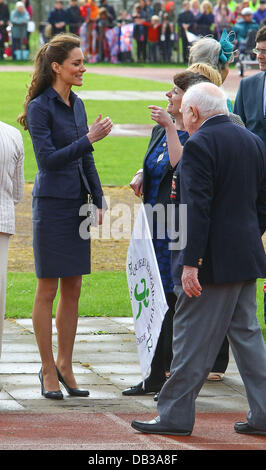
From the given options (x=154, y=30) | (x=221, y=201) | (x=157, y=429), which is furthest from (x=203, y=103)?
(x=154, y=30)

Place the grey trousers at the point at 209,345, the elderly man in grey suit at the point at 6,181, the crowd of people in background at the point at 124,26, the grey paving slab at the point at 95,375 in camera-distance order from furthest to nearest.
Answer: the crowd of people in background at the point at 124,26, the grey paving slab at the point at 95,375, the elderly man in grey suit at the point at 6,181, the grey trousers at the point at 209,345

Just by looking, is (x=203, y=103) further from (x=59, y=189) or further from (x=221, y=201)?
(x=59, y=189)

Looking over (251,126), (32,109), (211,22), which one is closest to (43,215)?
(32,109)

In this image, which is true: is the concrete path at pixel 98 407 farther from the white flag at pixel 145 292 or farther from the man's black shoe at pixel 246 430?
the white flag at pixel 145 292

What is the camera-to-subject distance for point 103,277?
10992 millimetres

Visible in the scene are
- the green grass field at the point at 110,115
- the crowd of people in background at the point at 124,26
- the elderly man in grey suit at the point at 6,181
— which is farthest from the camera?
the crowd of people in background at the point at 124,26

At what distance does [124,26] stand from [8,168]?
122 feet

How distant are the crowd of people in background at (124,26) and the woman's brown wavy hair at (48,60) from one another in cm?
3518

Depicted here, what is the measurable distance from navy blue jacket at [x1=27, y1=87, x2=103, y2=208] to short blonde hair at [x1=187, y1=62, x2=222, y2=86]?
2.52 ft

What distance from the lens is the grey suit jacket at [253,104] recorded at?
850 cm

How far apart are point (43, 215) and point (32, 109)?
0.65 metres

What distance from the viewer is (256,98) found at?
8539mm

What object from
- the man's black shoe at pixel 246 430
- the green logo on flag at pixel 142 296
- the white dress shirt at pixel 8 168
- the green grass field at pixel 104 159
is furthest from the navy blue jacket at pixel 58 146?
the green grass field at pixel 104 159
